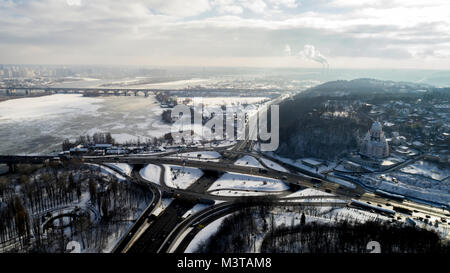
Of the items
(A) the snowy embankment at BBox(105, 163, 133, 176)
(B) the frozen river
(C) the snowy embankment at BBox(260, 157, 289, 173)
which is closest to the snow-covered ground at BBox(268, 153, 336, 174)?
(C) the snowy embankment at BBox(260, 157, 289, 173)

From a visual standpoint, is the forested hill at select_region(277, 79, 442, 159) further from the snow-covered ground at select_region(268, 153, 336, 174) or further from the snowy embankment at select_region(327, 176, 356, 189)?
the snowy embankment at select_region(327, 176, 356, 189)

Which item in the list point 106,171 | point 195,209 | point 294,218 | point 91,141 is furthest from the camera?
point 91,141

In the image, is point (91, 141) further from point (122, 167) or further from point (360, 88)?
point (360, 88)

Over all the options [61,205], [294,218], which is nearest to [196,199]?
[294,218]

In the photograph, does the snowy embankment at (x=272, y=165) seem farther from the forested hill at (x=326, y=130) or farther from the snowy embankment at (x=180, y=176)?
the snowy embankment at (x=180, y=176)

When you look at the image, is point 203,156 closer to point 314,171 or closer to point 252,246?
point 314,171

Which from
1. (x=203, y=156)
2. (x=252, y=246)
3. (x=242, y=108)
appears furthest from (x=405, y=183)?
(x=242, y=108)
